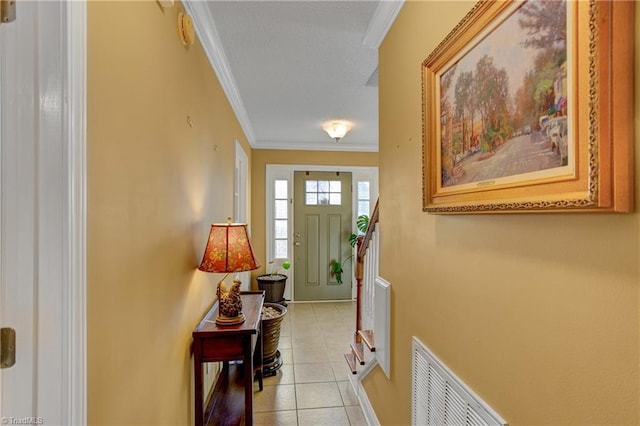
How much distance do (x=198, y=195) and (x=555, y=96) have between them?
1.74 m

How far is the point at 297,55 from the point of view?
7.37ft

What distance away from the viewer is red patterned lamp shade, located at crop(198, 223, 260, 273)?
1712 millimetres

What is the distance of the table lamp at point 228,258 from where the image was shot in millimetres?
1715

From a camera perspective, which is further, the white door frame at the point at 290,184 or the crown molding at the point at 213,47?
the white door frame at the point at 290,184

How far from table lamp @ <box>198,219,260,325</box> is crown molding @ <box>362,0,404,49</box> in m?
1.37

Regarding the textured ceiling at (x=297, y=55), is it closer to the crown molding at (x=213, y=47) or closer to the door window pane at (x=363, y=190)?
the crown molding at (x=213, y=47)

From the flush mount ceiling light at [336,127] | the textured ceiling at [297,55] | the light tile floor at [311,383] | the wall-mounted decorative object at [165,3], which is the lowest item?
the light tile floor at [311,383]

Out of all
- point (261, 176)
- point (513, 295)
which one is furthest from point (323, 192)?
point (513, 295)

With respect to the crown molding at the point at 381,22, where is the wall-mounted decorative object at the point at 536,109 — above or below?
below

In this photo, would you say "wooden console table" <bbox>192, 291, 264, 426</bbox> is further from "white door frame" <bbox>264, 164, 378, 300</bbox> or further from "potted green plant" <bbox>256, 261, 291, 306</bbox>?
"white door frame" <bbox>264, 164, 378, 300</bbox>

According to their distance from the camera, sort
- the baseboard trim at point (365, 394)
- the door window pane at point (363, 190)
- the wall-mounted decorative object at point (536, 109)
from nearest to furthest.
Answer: the wall-mounted decorative object at point (536, 109) < the baseboard trim at point (365, 394) < the door window pane at point (363, 190)

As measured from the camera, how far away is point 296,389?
259 centimetres

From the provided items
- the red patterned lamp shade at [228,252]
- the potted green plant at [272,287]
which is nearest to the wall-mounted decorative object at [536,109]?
A: the red patterned lamp shade at [228,252]

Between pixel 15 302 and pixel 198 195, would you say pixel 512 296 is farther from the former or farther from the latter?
pixel 198 195
